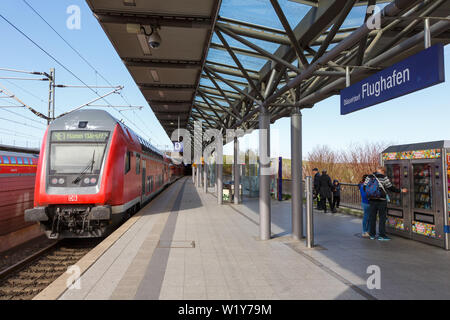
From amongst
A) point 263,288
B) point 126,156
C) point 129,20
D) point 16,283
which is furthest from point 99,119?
point 263,288

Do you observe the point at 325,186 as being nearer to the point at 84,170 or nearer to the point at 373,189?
the point at 373,189

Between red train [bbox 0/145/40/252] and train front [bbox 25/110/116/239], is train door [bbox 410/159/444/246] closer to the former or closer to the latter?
train front [bbox 25/110/116/239]

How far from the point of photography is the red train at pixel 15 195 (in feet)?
28.3

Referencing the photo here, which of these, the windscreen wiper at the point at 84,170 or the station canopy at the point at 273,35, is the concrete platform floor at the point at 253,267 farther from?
the station canopy at the point at 273,35

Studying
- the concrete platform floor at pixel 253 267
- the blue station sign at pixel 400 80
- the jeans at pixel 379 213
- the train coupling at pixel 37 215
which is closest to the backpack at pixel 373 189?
the jeans at pixel 379 213

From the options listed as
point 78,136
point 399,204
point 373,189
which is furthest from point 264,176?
point 78,136

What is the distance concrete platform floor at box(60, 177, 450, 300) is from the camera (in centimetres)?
402

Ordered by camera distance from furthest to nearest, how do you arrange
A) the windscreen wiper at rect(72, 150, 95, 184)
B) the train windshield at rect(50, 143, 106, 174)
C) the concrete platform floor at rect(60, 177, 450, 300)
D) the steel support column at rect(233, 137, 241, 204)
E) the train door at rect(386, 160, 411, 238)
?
the steel support column at rect(233, 137, 241, 204) → the train windshield at rect(50, 143, 106, 174) → the windscreen wiper at rect(72, 150, 95, 184) → the train door at rect(386, 160, 411, 238) → the concrete platform floor at rect(60, 177, 450, 300)

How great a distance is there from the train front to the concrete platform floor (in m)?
1.04

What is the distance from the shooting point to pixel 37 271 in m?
6.34

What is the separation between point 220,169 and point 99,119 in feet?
23.6

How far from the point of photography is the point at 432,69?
9.21 feet

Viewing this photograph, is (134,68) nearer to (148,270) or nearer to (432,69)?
(148,270)

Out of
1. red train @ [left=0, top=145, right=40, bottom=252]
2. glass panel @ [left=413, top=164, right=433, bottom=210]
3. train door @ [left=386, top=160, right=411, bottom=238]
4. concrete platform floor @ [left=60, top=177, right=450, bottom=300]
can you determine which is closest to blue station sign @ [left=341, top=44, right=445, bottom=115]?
concrete platform floor @ [left=60, top=177, right=450, bottom=300]
